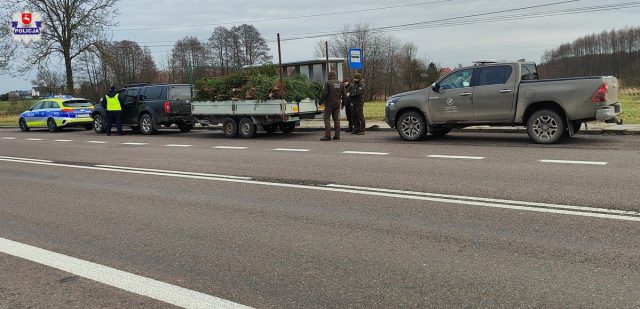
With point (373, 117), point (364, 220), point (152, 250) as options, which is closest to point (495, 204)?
point (364, 220)

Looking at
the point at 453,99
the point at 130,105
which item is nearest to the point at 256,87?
the point at 453,99

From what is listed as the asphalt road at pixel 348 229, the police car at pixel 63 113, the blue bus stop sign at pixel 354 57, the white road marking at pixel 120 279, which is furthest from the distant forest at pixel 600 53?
the white road marking at pixel 120 279

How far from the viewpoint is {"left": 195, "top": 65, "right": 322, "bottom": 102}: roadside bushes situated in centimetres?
1516

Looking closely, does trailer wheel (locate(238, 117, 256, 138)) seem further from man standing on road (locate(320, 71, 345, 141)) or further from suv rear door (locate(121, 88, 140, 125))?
suv rear door (locate(121, 88, 140, 125))

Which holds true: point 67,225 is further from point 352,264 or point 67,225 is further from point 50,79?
point 50,79

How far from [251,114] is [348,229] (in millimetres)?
10724

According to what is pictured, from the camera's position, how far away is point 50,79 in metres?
53.1

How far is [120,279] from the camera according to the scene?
4.14 meters

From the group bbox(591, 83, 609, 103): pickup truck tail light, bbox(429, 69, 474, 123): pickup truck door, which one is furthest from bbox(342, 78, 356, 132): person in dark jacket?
bbox(591, 83, 609, 103): pickup truck tail light

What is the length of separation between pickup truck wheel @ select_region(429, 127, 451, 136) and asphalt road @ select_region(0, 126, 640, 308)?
2.61 meters

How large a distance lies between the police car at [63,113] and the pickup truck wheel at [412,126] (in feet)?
53.4

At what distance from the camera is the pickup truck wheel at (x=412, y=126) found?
42.5ft

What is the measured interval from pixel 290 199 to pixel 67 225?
267cm

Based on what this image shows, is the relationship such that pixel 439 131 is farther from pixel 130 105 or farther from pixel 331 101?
pixel 130 105
